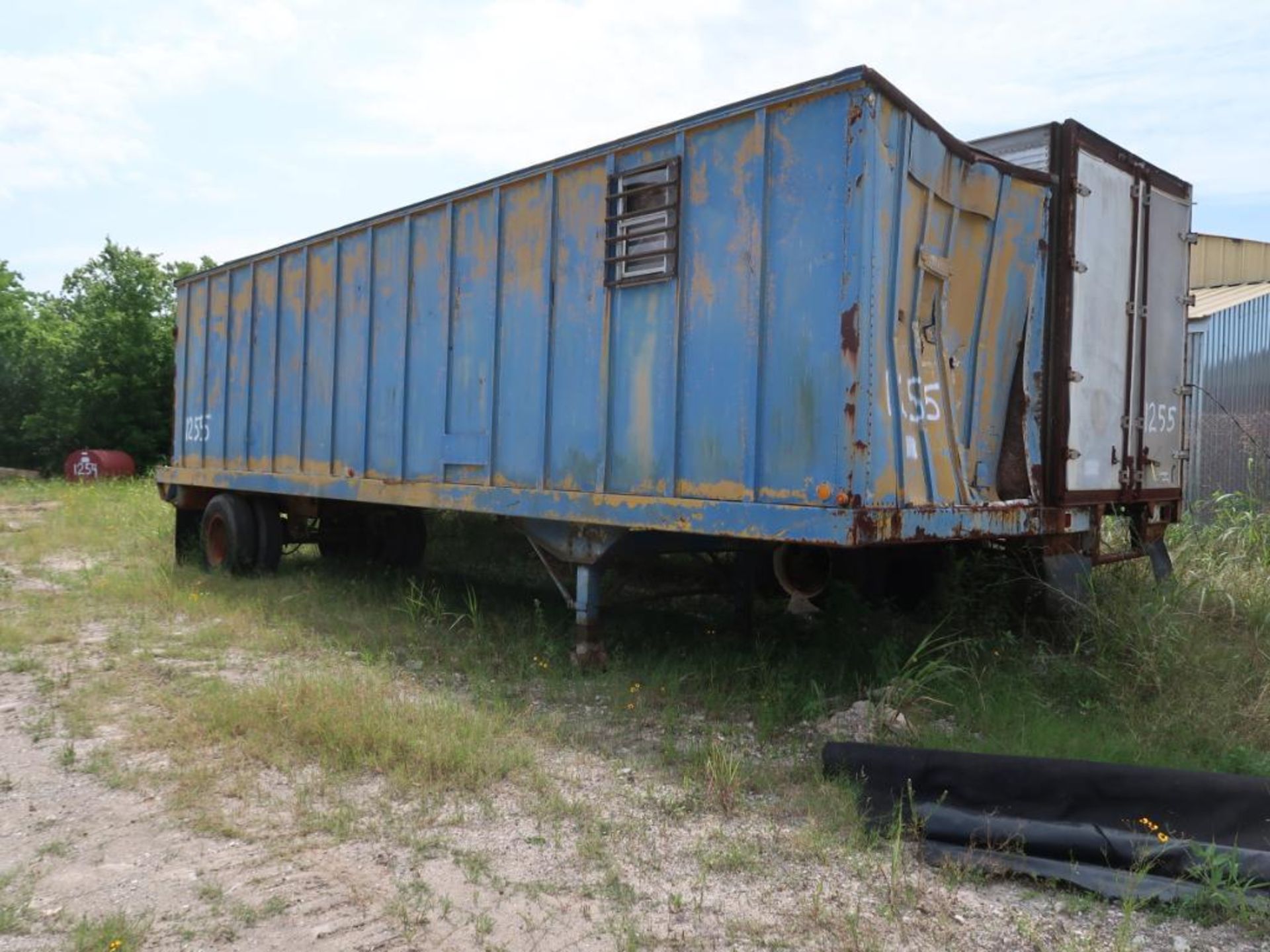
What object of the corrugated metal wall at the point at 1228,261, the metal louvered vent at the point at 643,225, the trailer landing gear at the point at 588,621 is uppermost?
the corrugated metal wall at the point at 1228,261

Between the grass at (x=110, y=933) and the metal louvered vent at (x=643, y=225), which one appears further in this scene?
the metal louvered vent at (x=643, y=225)

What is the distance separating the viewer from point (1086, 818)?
3658mm

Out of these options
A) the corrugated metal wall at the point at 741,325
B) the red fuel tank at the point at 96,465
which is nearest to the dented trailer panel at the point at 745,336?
the corrugated metal wall at the point at 741,325

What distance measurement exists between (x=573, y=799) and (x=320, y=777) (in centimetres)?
109

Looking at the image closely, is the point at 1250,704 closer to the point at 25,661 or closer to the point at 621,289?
the point at 621,289

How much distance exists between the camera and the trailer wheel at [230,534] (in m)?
9.63

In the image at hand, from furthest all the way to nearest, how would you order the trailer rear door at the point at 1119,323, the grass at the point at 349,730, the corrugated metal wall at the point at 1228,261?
1. the corrugated metal wall at the point at 1228,261
2. the trailer rear door at the point at 1119,323
3. the grass at the point at 349,730

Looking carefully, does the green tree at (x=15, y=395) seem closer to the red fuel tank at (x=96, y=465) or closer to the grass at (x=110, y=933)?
the red fuel tank at (x=96, y=465)

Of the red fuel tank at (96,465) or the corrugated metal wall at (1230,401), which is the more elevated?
the corrugated metal wall at (1230,401)

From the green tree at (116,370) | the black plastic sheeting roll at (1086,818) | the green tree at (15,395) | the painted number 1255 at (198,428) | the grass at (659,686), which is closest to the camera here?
the black plastic sheeting roll at (1086,818)

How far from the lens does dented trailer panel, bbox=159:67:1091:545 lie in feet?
15.4

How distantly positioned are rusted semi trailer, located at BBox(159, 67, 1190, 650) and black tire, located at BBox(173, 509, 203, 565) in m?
3.67

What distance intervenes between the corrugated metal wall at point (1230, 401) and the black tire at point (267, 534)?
9.12 meters

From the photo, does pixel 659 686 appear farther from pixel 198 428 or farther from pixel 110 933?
pixel 198 428
